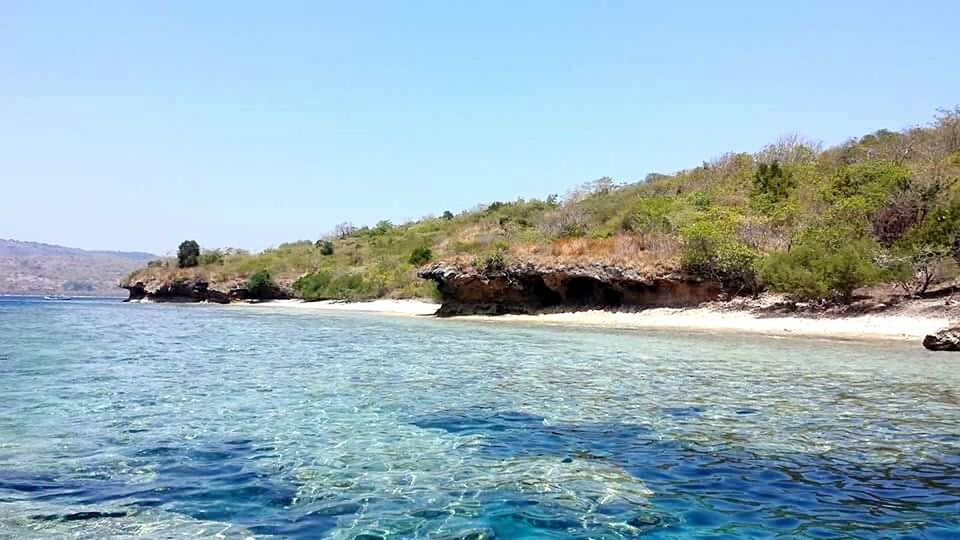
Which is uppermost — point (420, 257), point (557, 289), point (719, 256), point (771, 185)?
point (771, 185)

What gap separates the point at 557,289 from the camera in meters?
42.2

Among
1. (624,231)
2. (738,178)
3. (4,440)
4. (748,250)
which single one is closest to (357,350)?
(4,440)

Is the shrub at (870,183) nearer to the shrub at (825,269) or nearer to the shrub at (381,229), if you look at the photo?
the shrub at (825,269)

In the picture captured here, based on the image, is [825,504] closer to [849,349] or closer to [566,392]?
[566,392]

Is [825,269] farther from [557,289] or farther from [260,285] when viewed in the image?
[260,285]

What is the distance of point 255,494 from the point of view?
22.8ft

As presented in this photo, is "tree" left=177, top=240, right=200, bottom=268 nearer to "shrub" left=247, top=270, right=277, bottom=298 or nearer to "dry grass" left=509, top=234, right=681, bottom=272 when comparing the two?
"shrub" left=247, top=270, right=277, bottom=298

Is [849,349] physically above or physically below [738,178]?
below


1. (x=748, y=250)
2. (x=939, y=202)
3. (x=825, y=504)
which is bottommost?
(x=825, y=504)

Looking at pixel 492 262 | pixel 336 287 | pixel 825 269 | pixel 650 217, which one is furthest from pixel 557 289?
pixel 336 287

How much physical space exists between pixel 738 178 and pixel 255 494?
186 feet

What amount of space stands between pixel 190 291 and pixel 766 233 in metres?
67.9

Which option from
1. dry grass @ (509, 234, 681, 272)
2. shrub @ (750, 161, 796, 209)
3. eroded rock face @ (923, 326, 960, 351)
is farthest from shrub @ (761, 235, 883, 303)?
shrub @ (750, 161, 796, 209)

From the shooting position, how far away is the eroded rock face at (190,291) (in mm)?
76812
